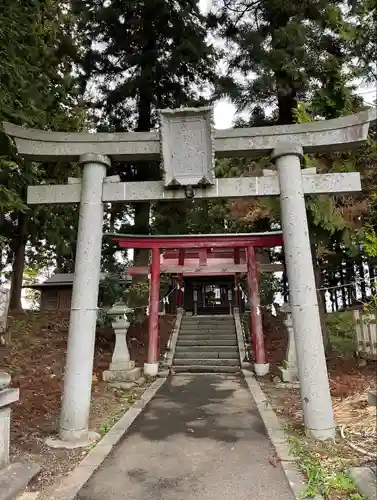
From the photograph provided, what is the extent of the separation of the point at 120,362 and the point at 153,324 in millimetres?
1467

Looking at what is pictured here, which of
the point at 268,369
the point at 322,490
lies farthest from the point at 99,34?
the point at 322,490

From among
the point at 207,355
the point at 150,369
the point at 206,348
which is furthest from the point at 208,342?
the point at 150,369

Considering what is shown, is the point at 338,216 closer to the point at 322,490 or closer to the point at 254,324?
the point at 254,324

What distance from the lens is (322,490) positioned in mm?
3232

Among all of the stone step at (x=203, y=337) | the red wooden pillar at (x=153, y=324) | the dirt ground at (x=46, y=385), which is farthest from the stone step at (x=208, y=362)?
the stone step at (x=203, y=337)

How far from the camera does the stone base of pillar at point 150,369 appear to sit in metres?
9.18

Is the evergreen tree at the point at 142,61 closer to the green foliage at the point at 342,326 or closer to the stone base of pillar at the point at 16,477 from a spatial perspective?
the green foliage at the point at 342,326

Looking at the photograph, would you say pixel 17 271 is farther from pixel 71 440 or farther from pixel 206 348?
pixel 71 440

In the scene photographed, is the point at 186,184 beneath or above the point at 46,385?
above

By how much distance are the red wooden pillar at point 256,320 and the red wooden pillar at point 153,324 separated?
96.8 inches

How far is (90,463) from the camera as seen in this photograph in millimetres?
3883

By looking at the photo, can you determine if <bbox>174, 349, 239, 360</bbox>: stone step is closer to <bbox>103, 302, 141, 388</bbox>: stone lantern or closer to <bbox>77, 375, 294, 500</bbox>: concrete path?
<bbox>103, 302, 141, 388</bbox>: stone lantern

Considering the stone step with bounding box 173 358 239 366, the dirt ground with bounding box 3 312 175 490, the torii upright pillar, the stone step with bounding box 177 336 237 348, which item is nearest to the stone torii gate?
the torii upright pillar

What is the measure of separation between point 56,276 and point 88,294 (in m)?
16.4
